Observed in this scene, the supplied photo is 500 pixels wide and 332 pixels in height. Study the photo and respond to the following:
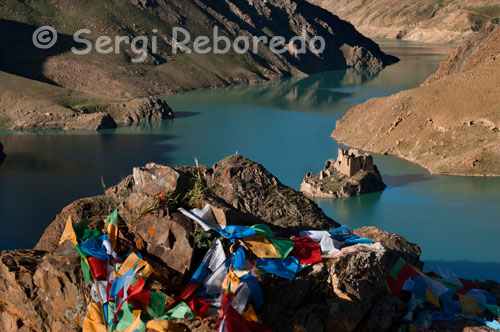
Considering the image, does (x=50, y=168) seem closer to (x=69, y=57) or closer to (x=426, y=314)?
(x=426, y=314)

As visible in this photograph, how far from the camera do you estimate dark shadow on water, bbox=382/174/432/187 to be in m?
52.0

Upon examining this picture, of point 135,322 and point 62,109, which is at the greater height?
point 135,322

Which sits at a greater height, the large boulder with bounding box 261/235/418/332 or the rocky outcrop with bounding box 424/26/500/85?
the large boulder with bounding box 261/235/418/332

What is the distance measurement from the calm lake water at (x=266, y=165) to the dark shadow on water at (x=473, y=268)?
7 cm

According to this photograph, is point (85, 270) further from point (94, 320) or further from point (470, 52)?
point (470, 52)

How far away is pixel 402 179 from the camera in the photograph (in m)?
53.5

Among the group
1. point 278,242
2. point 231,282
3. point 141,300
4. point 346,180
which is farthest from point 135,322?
point 346,180

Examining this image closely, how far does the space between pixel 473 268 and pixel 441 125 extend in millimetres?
32473

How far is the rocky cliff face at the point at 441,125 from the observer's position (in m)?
55.4

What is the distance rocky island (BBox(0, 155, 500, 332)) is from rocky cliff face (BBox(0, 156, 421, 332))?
15 millimetres

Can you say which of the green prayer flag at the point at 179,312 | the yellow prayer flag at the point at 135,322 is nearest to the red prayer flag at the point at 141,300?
the yellow prayer flag at the point at 135,322

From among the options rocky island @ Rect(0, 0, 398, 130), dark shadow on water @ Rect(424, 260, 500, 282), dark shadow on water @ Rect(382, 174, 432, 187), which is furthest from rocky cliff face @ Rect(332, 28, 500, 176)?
rocky island @ Rect(0, 0, 398, 130)

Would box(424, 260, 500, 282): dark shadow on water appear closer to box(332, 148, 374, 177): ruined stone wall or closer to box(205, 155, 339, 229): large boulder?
box(205, 155, 339, 229): large boulder

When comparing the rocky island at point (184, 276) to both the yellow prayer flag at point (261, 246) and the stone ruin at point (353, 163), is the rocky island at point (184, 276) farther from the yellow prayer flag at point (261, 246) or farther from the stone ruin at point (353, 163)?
the stone ruin at point (353, 163)
